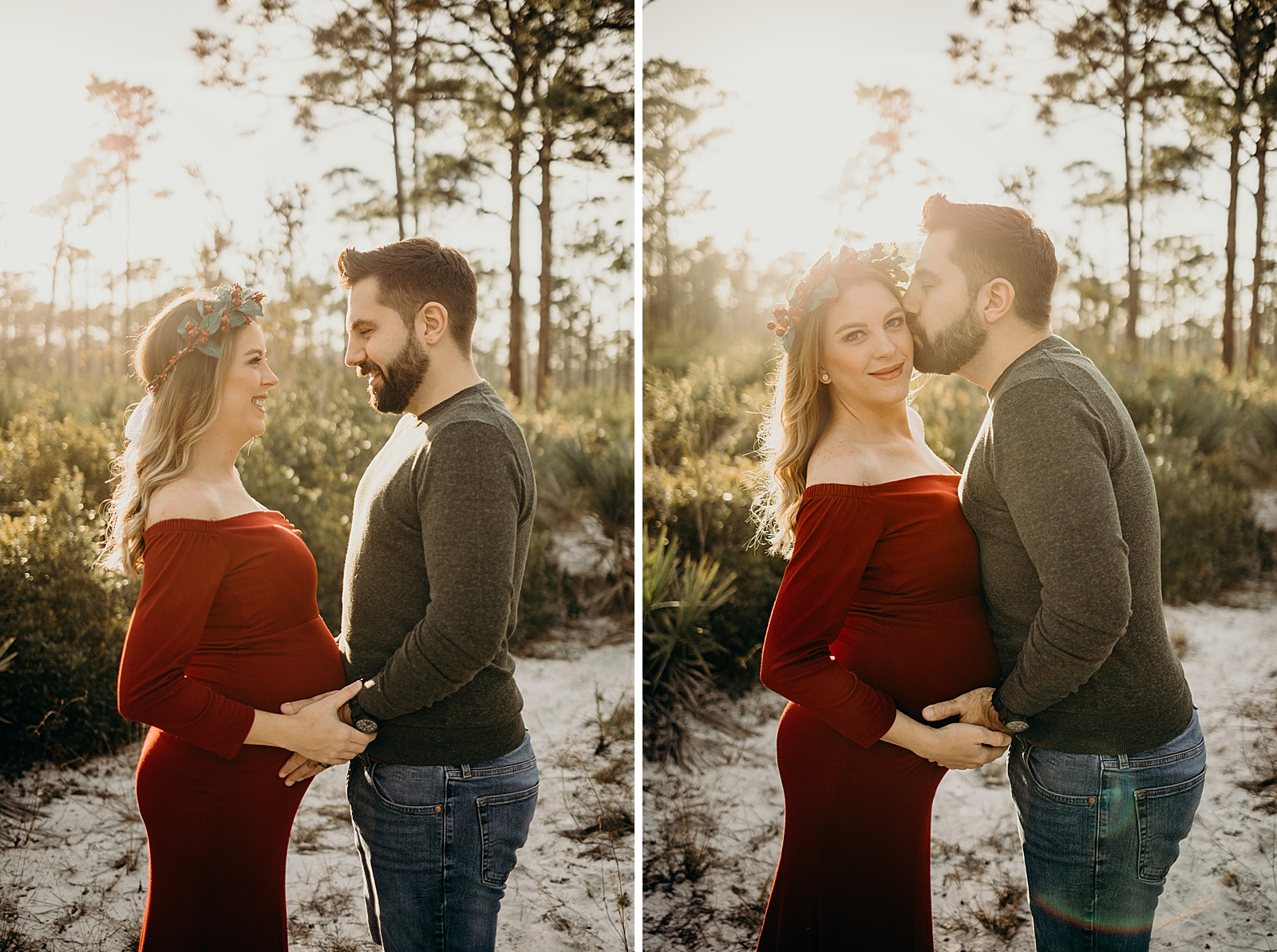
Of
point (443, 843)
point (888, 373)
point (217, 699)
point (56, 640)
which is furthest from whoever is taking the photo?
point (56, 640)

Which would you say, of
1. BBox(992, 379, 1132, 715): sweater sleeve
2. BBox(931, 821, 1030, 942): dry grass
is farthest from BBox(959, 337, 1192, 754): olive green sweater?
BBox(931, 821, 1030, 942): dry grass

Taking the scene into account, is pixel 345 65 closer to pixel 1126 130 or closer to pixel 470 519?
pixel 470 519

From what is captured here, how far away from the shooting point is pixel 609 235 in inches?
99.2

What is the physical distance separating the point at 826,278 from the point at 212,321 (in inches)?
50.9

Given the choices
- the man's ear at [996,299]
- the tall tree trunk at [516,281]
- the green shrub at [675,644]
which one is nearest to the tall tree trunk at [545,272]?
the tall tree trunk at [516,281]

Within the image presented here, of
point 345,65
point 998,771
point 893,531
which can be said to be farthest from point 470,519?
point 998,771

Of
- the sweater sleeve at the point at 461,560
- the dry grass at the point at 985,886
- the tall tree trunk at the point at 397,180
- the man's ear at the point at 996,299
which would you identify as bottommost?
the dry grass at the point at 985,886

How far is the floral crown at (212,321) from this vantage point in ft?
5.79

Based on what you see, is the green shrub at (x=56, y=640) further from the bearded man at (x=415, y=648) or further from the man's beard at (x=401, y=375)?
the man's beard at (x=401, y=375)

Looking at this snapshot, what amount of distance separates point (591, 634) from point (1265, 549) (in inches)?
71.8

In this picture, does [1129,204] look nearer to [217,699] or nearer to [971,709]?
[971,709]

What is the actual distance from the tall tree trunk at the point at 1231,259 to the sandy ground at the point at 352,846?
5.95ft

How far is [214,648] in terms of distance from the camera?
170 cm

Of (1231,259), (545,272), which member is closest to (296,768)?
(545,272)
